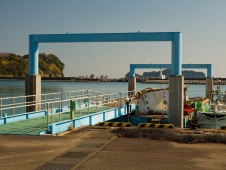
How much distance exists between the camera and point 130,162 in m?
9.16

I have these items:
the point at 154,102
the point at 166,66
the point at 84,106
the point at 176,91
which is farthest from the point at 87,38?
the point at 166,66

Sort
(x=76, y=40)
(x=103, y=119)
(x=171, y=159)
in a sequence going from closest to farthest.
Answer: (x=171, y=159)
(x=103, y=119)
(x=76, y=40)

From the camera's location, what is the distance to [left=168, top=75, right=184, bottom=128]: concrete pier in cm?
1994

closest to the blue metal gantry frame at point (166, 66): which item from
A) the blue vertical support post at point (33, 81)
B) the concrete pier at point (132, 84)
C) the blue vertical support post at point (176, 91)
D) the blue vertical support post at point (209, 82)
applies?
the blue vertical support post at point (209, 82)

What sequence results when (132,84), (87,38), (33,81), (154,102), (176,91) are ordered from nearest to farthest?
(176,91), (33,81), (87,38), (154,102), (132,84)

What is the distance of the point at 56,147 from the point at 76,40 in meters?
12.9

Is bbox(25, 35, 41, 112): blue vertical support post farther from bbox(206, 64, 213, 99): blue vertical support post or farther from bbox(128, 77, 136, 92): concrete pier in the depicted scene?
bbox(206, 64, 213, 99): blue vertical support post

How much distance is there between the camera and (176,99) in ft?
65.5

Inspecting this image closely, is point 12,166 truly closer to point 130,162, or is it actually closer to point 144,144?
point 130,162

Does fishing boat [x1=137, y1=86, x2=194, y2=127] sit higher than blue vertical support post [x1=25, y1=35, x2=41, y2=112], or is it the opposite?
blue vertical support post [x1=25, y1=35, x2=41, y2=112]

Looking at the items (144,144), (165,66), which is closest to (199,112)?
(144,144)

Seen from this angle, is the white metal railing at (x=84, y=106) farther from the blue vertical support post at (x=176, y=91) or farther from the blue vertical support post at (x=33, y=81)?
the blue vertical support post at (x=176, y=91)

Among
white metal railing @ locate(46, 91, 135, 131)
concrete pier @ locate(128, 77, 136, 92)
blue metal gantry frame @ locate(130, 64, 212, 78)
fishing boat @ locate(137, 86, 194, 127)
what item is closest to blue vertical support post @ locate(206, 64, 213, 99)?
blue metal gantry frame @ locate(130, 64, 212, 78)

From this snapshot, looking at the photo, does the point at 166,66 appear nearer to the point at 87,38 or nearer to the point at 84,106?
the point at 84,106
